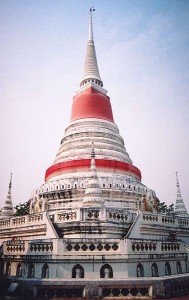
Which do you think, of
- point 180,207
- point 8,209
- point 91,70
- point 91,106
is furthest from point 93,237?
point 91,70

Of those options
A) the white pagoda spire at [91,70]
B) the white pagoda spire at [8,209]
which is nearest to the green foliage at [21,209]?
the white pagoda spire at [8,209]

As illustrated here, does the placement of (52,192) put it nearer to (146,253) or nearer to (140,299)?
(146,253)

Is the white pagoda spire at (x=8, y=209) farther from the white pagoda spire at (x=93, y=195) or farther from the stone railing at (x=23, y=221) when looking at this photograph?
the white pagoda spire at (x=93, y=195)

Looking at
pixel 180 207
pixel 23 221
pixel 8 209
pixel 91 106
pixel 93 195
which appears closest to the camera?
pixel 93 195

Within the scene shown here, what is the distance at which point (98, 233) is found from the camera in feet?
50.1

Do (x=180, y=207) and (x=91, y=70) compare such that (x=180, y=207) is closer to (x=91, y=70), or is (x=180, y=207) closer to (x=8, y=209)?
(x=8, y=209)

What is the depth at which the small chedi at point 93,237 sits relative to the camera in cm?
1191

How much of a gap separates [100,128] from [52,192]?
29.9ft

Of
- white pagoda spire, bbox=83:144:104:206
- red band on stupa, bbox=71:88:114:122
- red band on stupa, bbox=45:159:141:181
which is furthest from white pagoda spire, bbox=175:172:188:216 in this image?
white pagoda spire, bbox=83:144:104:206

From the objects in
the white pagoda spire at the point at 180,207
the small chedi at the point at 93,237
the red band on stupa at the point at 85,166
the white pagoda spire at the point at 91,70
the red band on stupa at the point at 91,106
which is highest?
the white pagoda spire at the point at 91,70

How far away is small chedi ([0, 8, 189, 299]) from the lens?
11.9m

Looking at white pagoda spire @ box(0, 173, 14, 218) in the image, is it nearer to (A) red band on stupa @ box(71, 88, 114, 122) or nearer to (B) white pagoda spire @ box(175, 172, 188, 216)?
(A) red band on stupa @ box(71, 88, 114, 122)

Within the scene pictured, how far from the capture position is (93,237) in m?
15.0

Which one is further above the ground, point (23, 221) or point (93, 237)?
point (23, 221)
